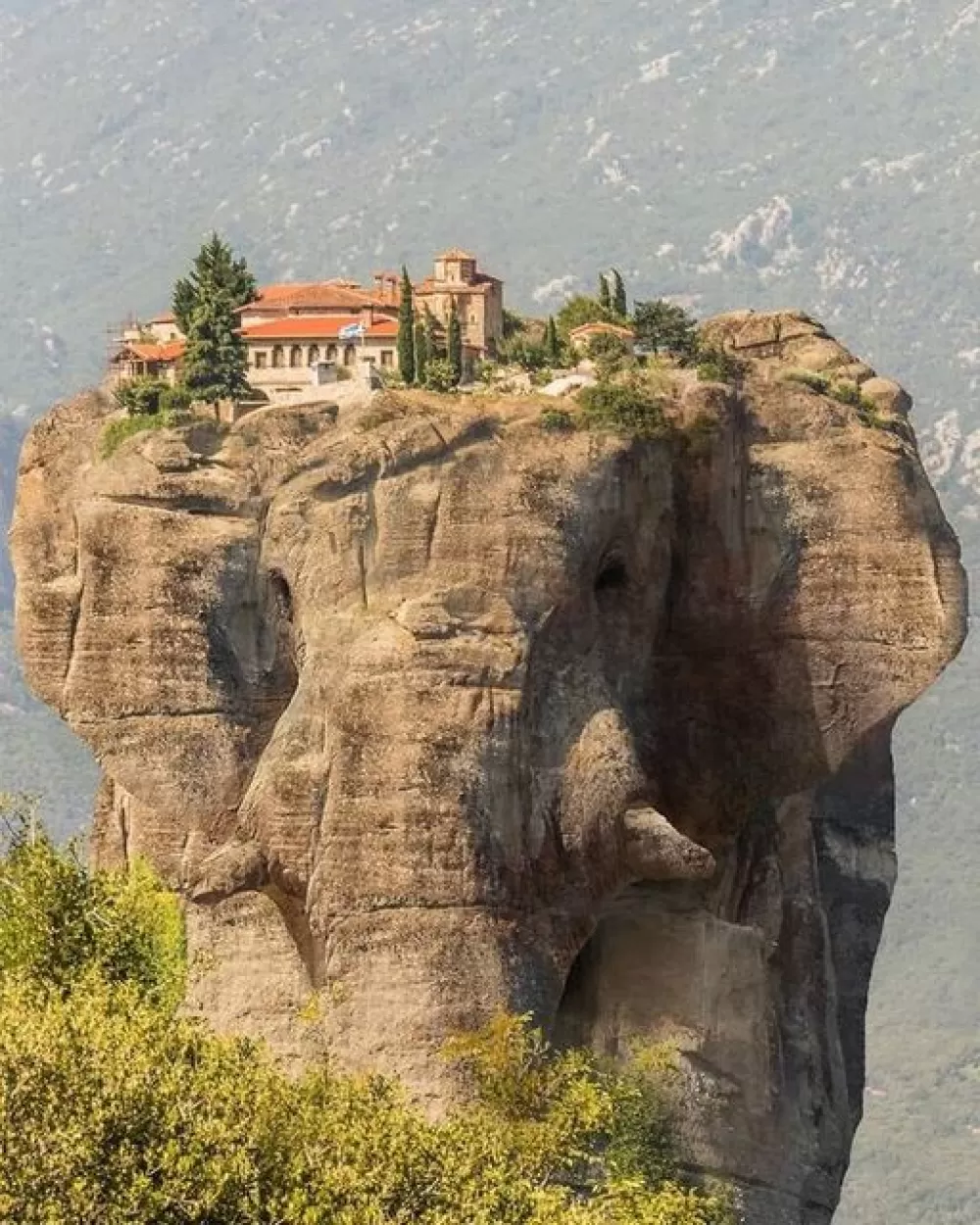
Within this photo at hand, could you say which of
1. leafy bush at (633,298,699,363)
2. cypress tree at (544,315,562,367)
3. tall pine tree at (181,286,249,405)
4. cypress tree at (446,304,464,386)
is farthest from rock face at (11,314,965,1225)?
cypress tree at (446,304,464,386)

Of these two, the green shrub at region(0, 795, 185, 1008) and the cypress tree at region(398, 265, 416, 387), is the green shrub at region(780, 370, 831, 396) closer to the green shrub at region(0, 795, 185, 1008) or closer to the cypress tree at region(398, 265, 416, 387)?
the cypress tree at region(398, 265, 416, 387)

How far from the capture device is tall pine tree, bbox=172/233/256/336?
96.7 metres

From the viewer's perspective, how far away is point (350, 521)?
85.9m

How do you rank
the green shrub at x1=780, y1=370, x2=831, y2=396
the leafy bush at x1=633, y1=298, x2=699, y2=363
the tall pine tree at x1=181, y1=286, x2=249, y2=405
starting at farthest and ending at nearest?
1. the leafy bush at x1=633, y1=298, x2=699, y2=363
2. the green shrub at x1=780, y1=370, x2=831, y2=396
3. the tall pine tree at x1=181, y1=286, x2=249, y2=405

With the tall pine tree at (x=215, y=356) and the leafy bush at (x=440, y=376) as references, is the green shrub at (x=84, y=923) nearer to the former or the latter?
the tall pine tree at (x=215, y=356)

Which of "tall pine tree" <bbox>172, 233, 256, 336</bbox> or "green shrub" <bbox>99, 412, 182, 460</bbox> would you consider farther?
"tall pine tree" <bbox>172, 233, 256, 336</bbox>

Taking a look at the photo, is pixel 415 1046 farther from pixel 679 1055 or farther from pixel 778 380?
pixel 778 380

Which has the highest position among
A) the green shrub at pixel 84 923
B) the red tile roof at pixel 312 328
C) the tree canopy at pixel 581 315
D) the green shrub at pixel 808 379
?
the tree canopy at pixel 581 315

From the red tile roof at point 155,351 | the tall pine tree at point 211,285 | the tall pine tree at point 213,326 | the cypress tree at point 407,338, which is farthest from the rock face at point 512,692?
the tall pine tree at point 211,285

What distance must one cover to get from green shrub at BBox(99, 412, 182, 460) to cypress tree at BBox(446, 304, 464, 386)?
21.2ft

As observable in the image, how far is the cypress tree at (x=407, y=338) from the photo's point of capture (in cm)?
9194

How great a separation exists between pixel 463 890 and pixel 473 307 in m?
19.5

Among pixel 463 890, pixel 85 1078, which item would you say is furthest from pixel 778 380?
pixel 85 1078

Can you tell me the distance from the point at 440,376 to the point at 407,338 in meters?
1.72
